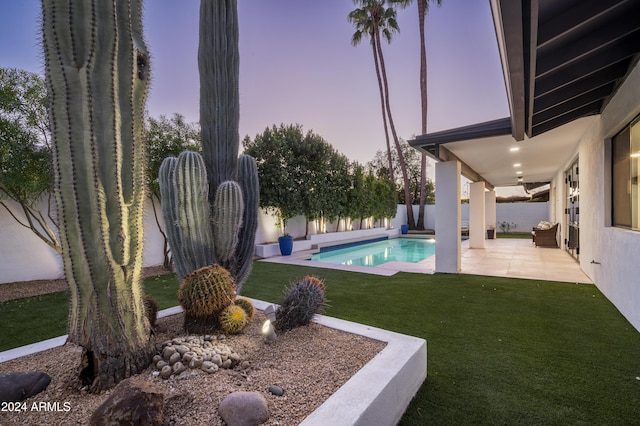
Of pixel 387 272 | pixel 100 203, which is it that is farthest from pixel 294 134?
pixel 100 203

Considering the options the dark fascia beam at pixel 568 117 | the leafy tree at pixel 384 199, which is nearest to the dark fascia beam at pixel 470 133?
the dark fascia beam at pixel 568 117

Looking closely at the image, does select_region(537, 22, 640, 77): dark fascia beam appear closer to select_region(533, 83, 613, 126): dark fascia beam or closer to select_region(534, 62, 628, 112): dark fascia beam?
select_region(534, 62, 628, 112): dark fascia beam

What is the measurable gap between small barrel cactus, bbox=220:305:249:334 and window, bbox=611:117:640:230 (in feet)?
18.0

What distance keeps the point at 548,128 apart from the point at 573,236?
17.5ft

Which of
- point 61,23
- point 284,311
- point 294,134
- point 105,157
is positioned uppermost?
point 294,134

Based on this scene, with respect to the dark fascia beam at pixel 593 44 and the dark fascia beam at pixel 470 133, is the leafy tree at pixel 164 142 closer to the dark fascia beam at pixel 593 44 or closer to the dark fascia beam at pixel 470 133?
the dark fascia beam at pixel 470 133

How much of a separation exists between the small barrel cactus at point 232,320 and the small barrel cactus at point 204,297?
72mm

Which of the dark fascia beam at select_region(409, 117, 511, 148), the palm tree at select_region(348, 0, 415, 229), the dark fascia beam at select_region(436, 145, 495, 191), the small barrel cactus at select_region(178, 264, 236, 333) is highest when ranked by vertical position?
the palm tree at select_region(348, 0, 415, 229)

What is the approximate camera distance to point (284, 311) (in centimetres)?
325

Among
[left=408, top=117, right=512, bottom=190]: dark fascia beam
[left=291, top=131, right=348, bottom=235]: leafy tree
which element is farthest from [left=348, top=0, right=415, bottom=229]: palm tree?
[left=408, top=117, right=512, bottom=190]: dark fascia beam

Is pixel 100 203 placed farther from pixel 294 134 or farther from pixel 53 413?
pixel 294 134

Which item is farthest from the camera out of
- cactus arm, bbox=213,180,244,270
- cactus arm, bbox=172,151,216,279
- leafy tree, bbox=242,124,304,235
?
leafy tree, bbox=242,124,304,235

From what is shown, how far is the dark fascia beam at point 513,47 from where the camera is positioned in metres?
2.37

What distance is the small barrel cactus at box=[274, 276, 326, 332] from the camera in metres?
3.23
